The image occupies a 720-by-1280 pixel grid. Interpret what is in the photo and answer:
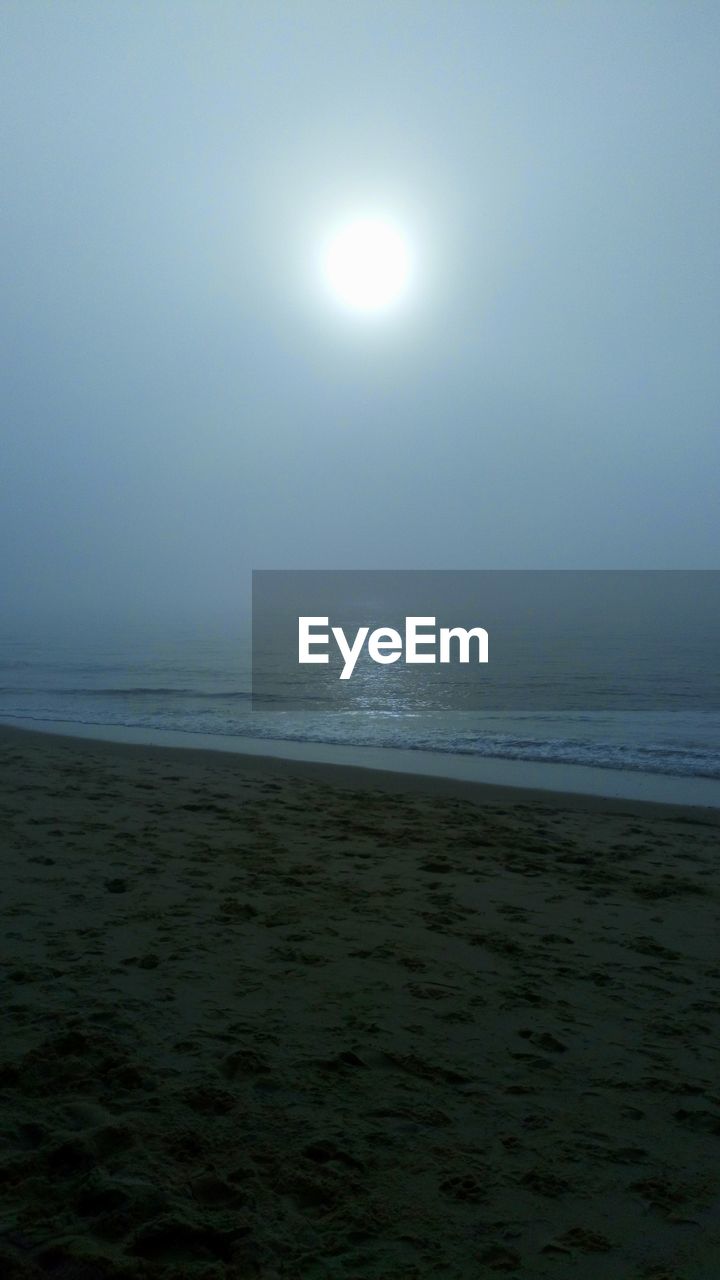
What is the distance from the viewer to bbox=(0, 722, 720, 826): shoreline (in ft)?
36.1

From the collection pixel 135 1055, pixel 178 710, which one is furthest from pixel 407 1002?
pixel 178 710

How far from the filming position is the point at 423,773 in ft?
42.8

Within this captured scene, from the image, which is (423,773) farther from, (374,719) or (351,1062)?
(351,1062)

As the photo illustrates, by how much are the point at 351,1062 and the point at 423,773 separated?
9320 millimetres

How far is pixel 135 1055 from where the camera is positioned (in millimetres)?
3697

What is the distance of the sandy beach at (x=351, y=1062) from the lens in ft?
8.82

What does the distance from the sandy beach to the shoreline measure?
133 inches

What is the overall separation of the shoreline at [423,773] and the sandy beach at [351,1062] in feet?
11.1
